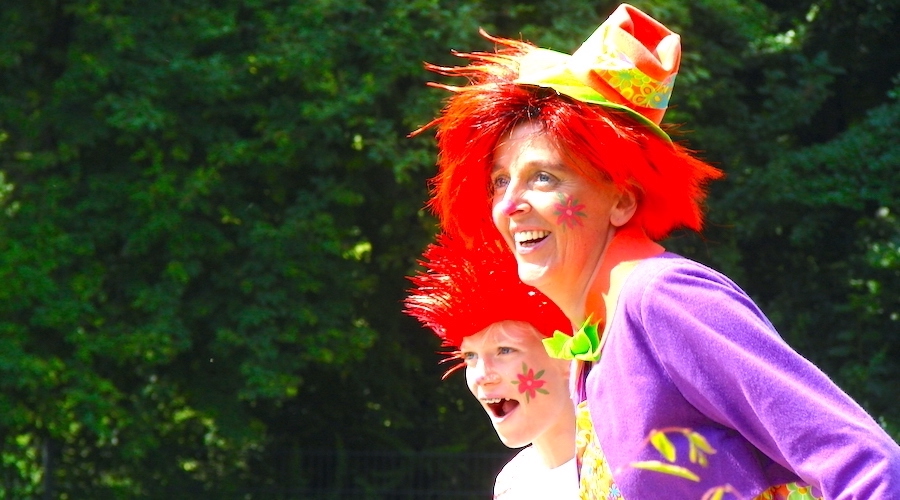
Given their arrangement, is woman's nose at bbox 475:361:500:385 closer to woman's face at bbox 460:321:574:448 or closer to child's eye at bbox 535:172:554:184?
woman's face at bbox 460:321:574:448

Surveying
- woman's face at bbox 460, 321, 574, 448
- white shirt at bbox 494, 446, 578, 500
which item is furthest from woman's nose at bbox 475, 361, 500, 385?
white shirt at bbox 494, 446, 578, 500

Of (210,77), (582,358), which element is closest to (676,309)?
(582,358)

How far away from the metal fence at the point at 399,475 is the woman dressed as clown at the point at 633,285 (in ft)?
20.4

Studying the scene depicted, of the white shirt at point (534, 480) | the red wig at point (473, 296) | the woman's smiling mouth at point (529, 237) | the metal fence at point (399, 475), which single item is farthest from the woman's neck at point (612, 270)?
the metal fence at point (399, 475)

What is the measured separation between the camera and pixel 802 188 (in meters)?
8.41

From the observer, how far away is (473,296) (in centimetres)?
291

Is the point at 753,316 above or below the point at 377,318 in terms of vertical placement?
above

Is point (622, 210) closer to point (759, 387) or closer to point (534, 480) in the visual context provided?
point (759, 387)

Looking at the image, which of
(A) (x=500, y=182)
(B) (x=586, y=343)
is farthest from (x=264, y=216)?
(B) (x=586, y=343)

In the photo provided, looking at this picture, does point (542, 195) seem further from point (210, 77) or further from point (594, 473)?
point (210, 77)

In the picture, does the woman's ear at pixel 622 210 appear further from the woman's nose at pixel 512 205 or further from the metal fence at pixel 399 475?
the metal fence at pixel 399 475

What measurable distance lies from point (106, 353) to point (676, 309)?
624 cm

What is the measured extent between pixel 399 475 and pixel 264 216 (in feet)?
6.90

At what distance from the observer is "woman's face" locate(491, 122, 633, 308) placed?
1.97 m
